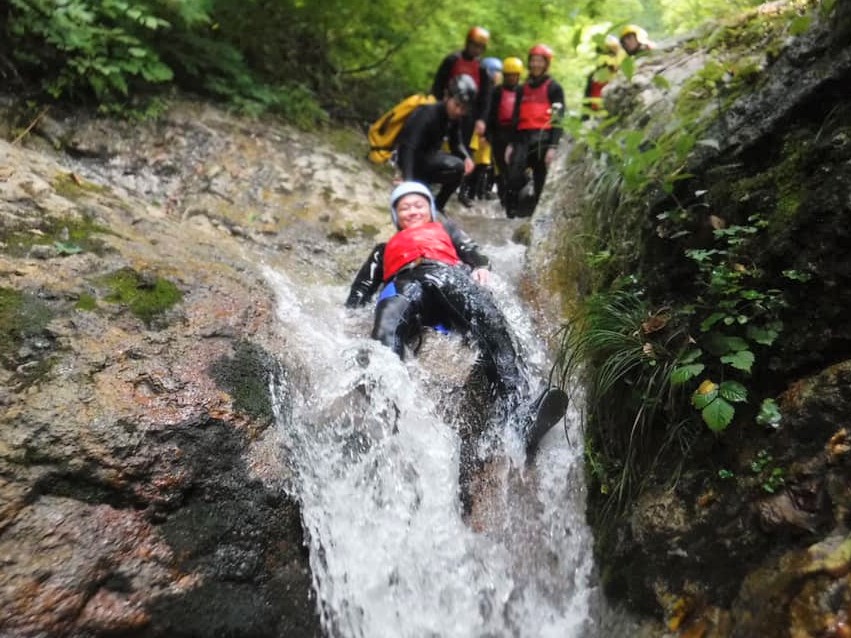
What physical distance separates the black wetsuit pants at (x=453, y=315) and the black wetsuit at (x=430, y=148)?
223 cm

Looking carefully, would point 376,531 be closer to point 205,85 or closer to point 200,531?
point 200,531

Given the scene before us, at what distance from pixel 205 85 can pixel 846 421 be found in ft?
23.5

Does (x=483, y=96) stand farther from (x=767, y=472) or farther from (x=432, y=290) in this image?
(x=767, y=472)

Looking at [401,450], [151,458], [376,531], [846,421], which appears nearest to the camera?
[846,421]

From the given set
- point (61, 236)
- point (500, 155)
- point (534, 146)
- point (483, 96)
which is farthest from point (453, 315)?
point (500, 155)

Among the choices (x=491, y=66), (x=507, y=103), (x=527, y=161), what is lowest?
(x=527, y=161)

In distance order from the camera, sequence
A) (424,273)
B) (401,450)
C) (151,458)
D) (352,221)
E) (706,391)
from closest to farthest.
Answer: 1. (706,391)
2. (151,458)
3. (401,450)
4. (424,273)
5. (352,221)

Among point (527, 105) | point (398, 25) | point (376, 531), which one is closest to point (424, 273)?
point (376, 531)

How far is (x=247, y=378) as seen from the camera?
3.13 meters

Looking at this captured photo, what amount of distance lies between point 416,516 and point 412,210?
9.17 feet

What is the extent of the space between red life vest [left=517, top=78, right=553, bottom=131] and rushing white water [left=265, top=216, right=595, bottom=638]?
4711 mm

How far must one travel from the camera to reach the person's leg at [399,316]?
366cm

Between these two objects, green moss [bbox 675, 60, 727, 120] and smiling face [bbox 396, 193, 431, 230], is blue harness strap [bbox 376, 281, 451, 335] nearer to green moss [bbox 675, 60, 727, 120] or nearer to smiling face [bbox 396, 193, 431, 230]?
smiling face [bbox 396, 193, 431, 230]

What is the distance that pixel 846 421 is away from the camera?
6.59 feet
